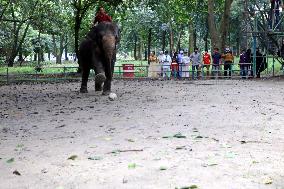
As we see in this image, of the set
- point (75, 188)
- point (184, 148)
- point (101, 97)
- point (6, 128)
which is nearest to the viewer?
point (75, 188)

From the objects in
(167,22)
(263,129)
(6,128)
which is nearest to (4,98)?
(6,128)

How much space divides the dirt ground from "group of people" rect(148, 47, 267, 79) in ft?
43.3

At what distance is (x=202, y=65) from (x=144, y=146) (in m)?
20.3

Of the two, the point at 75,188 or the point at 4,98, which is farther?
the point at 4,98

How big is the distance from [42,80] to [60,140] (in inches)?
784

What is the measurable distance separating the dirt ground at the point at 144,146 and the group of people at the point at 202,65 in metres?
13.2

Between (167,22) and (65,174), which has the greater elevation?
(167,22)

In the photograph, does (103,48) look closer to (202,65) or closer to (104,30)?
(104,30)

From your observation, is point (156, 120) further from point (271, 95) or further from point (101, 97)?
point (271, 95)

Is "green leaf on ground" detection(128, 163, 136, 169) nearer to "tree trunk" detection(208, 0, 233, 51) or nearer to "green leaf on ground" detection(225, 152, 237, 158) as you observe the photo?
"green leaf on ground" detection(225, 152, 237, 158)

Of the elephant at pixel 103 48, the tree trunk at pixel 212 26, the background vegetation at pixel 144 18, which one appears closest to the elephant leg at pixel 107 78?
the elephant at pixel 103 48

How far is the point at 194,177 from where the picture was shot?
593 centimetres

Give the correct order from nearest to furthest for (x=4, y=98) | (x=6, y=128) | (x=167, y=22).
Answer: (x=6, y=128) < (x=4, y=98) < (x=167, y=22)

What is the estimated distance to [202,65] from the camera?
2773cm
